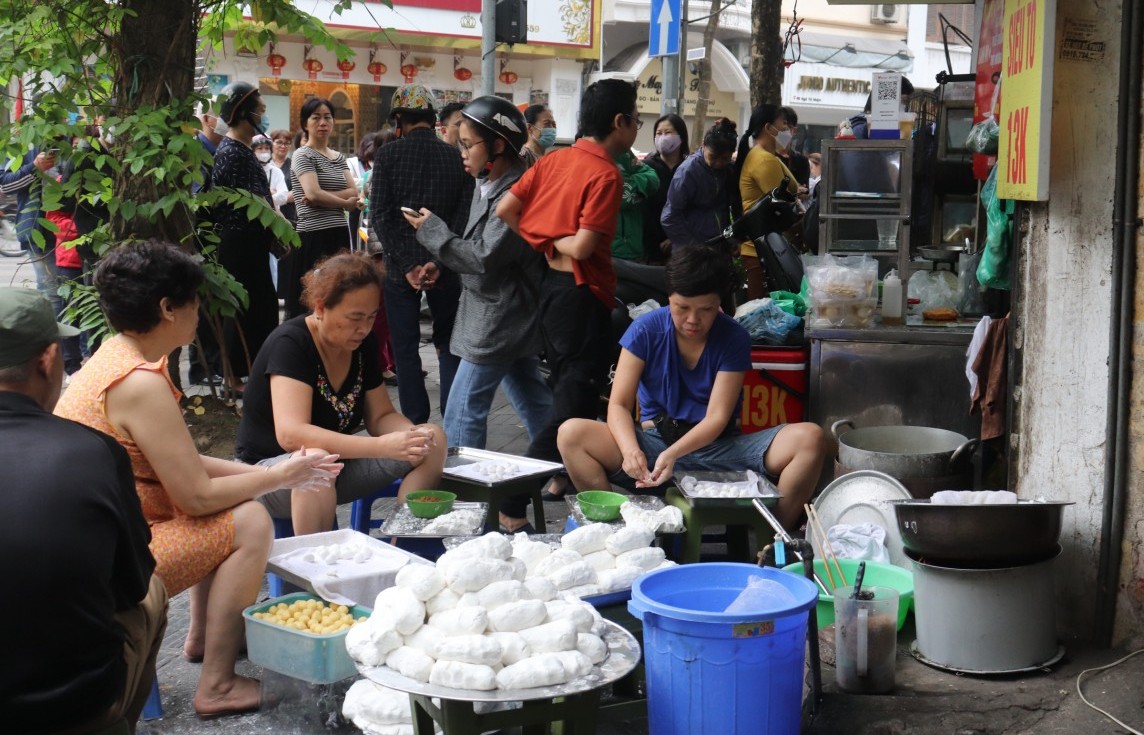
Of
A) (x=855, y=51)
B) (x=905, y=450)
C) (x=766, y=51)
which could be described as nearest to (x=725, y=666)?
(x=905, y=450)

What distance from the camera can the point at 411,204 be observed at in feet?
21.0

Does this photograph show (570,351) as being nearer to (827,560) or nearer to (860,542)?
(860,542)

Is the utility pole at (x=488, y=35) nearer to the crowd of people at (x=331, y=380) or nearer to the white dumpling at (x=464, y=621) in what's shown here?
the crowd of people at (x=331, y=380)

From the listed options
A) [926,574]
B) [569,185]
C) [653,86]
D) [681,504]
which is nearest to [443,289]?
[569,185]

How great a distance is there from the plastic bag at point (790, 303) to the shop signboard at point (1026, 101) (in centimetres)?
218


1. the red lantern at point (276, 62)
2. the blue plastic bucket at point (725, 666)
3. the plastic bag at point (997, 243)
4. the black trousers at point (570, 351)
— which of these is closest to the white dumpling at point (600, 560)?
the blue plastic bucket at point (725, 666)

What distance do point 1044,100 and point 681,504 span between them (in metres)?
1.84

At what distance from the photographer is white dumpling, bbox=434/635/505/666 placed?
8.86 ft

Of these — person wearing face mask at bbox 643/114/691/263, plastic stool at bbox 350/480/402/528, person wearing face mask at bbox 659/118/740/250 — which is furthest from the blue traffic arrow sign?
plastic stool at bbox 350/480/402/528

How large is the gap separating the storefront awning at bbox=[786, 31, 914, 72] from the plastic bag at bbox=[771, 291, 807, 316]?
72.5ft

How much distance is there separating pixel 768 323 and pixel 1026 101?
2.27 metres

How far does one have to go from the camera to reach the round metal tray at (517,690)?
2.64 meters

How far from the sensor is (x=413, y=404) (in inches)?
265

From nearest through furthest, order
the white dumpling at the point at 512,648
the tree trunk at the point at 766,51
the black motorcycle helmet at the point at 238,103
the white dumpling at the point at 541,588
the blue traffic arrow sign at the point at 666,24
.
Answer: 1. the white dumpling at the point at 512,648
2. the white dumpling at the point at 541,588
3. the black motorcycle helmet at the point at 238,103
4. the blue traffic arrow sign at the point at 666,24
5. the tree trunk at the point at 766,51
